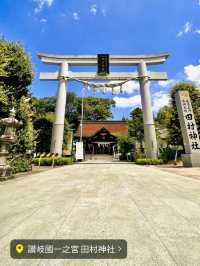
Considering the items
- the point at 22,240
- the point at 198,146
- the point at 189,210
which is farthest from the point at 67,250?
the point at 198,146

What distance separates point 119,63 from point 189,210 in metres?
18.0

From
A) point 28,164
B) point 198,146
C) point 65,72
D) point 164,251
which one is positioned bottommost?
point 164,251

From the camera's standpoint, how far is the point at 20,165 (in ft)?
32.1

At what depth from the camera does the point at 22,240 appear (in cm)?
210

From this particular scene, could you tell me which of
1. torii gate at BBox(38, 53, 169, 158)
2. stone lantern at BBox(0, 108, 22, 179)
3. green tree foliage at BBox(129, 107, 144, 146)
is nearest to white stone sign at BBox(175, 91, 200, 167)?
torii gate at BBox(38, 53, 169, 158)

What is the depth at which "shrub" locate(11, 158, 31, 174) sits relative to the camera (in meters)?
9.26

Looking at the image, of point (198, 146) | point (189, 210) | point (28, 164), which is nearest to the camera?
point (189, 210)

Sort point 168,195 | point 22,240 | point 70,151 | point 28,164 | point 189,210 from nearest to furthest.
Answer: point 22,240, point 189,210, point 168,195, point 28,164, point 70,151

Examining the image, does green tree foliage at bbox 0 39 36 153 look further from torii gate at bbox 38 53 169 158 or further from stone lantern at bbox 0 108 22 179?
torii gate at bbox 38 53 169 158

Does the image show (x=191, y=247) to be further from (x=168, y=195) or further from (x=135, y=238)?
(x=168, y=195)

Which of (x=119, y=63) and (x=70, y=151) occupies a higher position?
(x=119, y=63)
